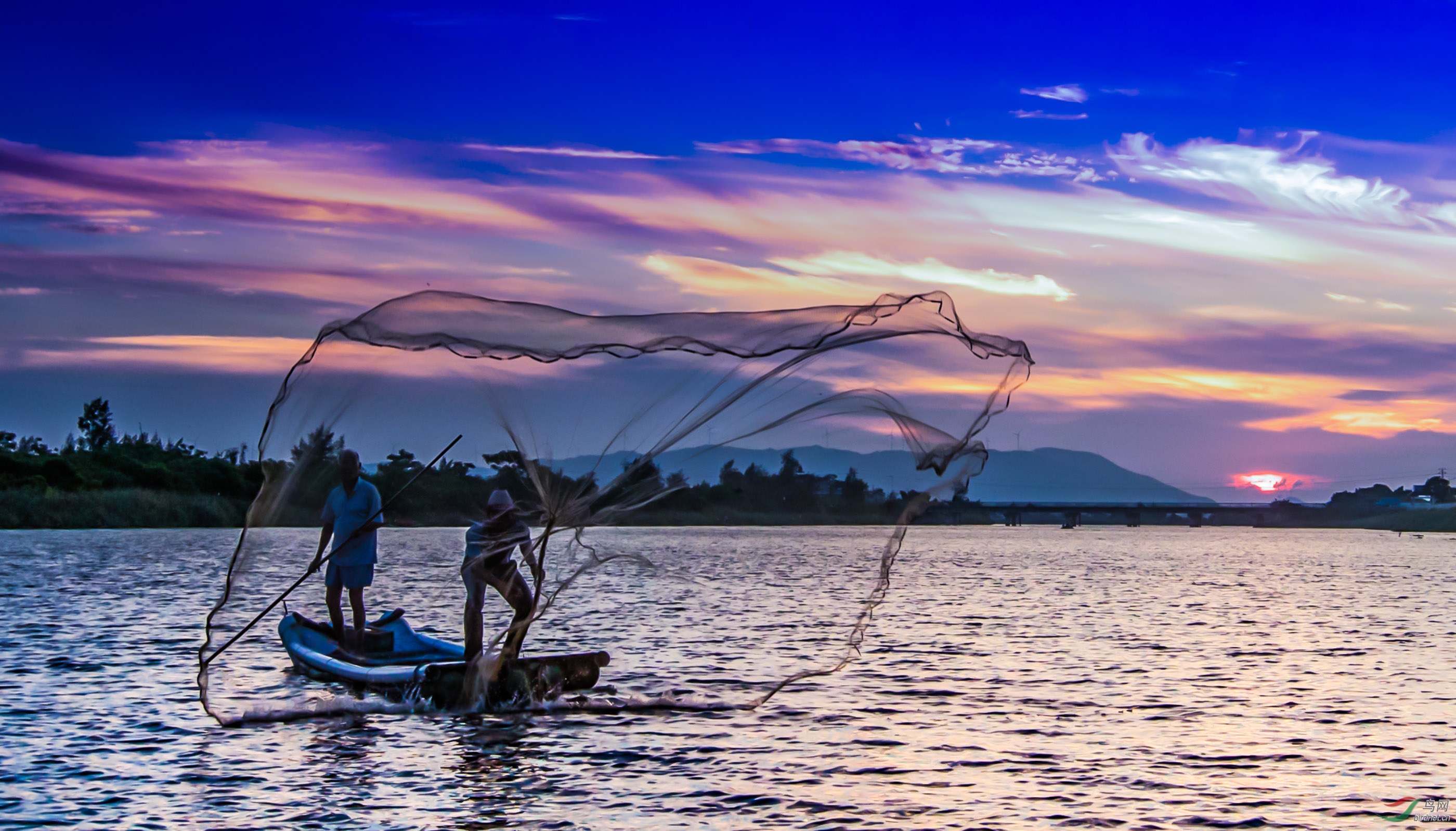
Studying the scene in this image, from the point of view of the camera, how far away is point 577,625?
33.8 m

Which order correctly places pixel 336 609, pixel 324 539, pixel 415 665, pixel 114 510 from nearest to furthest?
pixel 324 539 → pixel 415 665 → pixel 336 609 → pixel 114 510


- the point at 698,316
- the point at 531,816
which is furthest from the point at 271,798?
the point at 698,316

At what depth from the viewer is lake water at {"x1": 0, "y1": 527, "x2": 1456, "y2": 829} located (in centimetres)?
1362

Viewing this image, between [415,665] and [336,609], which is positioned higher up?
[336,609]

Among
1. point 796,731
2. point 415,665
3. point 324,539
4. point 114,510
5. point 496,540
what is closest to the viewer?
point 496,540

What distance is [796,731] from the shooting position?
18312 millimetres

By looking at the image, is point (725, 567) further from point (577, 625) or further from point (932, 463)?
point (932, 463)

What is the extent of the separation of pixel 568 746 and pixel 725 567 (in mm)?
51047

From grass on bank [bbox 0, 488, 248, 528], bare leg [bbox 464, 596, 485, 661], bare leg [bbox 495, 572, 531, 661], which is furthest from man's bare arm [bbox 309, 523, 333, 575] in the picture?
grass on bank [bbox 0, 488, 248, 528]

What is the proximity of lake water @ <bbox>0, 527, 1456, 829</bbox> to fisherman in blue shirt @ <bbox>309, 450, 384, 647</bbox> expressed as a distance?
2.88 ft

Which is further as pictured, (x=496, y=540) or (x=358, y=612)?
(x=358, y=612)

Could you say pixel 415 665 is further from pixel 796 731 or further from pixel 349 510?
pixel 796 731

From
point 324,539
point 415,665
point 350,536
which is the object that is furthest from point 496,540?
point 415,665

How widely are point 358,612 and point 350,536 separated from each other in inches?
93.3
